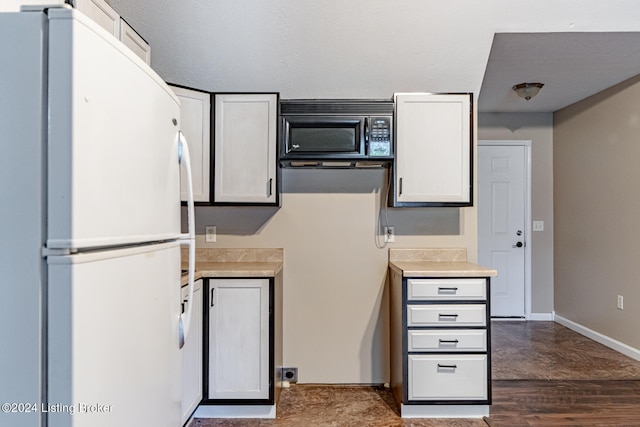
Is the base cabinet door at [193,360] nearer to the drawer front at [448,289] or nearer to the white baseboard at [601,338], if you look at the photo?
the drawer front at [448,289]

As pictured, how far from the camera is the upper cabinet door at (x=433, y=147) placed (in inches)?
97.6

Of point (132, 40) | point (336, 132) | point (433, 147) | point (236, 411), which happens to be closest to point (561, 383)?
point (433, 147)

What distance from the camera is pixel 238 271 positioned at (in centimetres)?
231

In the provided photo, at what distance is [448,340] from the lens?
227 centimetres

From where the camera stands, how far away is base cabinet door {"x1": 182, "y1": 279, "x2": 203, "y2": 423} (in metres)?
2.00

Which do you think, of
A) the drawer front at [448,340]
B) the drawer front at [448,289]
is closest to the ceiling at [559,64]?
the drawer front at [448,289]

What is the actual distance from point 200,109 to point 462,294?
2.03 m

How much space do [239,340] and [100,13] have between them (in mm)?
1853

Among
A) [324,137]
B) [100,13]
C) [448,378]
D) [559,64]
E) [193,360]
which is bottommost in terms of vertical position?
[448,378]

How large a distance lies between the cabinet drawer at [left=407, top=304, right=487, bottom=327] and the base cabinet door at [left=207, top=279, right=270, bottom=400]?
0.93m

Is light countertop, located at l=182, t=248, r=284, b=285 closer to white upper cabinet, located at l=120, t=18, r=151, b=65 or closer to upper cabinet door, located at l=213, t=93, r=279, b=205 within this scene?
upper cabinet door, located at l=213, t=93, r=279, b=205

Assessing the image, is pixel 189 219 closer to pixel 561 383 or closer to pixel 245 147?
pixel 245 147

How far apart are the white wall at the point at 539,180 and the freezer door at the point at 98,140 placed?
13.7 feet

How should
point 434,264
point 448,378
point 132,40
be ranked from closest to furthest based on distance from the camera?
point 132,40 < point 448,378 < point 434,264
